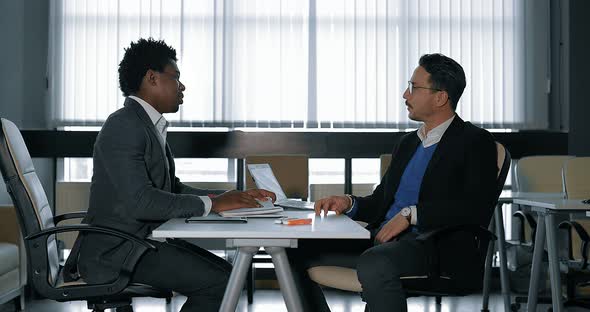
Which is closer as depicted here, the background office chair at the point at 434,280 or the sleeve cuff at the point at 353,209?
the background office chair at the point at 434,280

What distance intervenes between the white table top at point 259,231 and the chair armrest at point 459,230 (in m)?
0.36

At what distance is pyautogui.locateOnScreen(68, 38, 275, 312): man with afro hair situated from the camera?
8.72 feet

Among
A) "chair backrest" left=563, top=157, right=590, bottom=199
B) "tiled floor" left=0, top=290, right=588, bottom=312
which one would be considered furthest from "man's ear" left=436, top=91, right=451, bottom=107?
"tiled floor" left=0, top=290, right=588, bottom=312

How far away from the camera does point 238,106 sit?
239 inches

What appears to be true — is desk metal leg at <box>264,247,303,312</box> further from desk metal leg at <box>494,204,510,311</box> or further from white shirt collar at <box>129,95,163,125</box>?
desk metal leg at <box>494,204,510,311</box>

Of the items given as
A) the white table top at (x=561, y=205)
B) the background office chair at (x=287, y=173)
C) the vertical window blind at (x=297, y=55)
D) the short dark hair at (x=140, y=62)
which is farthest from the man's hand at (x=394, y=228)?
the vertical window blind at (x=297, y=55)

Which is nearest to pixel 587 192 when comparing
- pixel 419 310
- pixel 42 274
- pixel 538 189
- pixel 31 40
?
pixel 538 189

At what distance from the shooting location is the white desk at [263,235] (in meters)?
2.15

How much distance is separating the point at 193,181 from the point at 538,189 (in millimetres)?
2620

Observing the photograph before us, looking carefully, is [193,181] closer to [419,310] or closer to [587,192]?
[419,310]

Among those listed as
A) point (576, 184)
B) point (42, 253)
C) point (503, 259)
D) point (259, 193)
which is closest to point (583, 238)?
point (576, 184)

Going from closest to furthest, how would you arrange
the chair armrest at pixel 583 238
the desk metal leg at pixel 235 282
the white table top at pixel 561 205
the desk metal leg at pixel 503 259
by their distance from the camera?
1. the desk metal leg at pixel 235 282
2. the white table top at pixel 561 205
3. the chair armrest at pixel 583 238
4. the desk metal leg at pixel 503 259

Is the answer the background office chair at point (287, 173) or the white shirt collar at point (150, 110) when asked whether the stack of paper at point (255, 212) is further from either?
the background office chair at point (287, 173)

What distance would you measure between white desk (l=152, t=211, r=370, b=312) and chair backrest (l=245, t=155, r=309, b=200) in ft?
8.35
